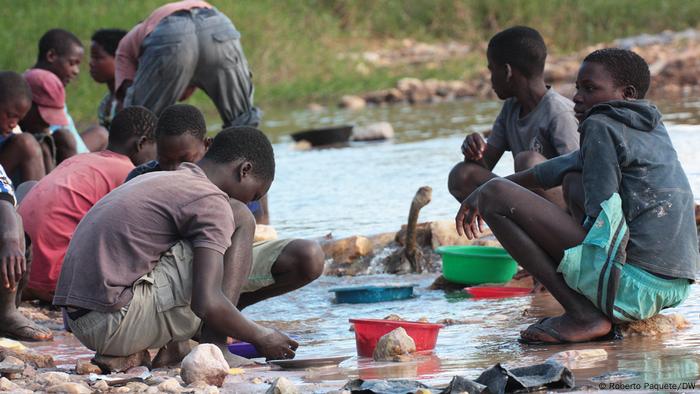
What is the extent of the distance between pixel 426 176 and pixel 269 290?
4478 mm

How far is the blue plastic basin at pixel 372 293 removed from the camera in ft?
17.8

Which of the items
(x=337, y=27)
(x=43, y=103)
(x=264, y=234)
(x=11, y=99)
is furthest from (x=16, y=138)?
(x=337, y=27)

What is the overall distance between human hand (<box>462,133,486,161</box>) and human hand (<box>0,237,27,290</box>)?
225 centimetres

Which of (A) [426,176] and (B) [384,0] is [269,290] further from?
(B) [384,0]

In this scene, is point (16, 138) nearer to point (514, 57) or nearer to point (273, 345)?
point (514, 57)

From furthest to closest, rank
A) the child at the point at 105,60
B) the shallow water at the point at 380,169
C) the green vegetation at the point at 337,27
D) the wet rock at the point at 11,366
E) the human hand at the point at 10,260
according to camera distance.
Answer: the green vegetation at the point at 337,27 < the child at the point at 105,60 < the shallow water at the point at 380,169 < the human hand at the point at 10,260 < the wet rock at the point at 11,366

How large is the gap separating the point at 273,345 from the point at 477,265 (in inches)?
68.5

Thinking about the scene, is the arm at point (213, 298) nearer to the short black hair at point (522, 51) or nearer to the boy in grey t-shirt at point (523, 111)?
the boy in grey t-shirt at point (523, 111)

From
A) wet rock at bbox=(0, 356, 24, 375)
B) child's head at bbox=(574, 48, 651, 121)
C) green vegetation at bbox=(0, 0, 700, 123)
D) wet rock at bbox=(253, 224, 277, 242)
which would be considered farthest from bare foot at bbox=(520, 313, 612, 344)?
green vegetation at bbox=(0, 0, 700, 123)

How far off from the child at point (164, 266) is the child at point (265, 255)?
1.73 feet

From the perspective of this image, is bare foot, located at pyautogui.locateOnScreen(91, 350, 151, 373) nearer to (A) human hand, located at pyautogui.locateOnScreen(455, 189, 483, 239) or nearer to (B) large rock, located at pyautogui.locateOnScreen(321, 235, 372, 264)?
(A) human hand, located at pyautogui.locateOnScreen(455, 189, 483, 239)

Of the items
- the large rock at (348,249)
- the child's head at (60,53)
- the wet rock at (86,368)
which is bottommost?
the large rock at (348,249)

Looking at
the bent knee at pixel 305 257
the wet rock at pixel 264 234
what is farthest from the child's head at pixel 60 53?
the bent knee at pixel 305 257

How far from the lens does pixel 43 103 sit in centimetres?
776
